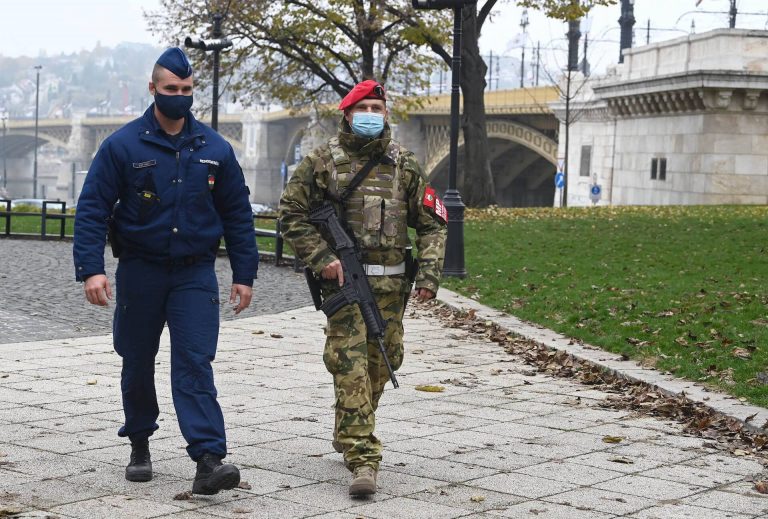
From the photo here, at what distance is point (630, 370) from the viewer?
9008 millimetres

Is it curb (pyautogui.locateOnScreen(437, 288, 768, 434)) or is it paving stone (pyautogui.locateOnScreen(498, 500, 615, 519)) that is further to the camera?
curb (pyautogui.locateOnScreen(437, 288, 768, 434))

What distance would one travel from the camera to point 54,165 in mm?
175375

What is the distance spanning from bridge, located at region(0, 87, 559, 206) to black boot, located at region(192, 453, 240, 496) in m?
26.8

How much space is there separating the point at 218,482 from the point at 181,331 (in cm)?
62

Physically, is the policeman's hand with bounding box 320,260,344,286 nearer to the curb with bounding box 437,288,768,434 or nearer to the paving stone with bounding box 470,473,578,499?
the paving stone with bounding box 470,473,578,499

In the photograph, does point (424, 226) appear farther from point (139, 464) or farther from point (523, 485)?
point (139, 464)

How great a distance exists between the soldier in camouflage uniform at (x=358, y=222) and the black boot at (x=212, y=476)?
599mm

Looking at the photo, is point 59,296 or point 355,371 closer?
point 355,371

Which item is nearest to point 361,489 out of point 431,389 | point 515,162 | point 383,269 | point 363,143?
point 383,269

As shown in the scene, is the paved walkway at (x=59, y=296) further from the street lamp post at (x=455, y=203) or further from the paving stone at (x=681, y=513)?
the paving stone at (x=681, y=513)

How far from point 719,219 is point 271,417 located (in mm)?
18069

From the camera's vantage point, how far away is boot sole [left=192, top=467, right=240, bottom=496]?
5.27 m

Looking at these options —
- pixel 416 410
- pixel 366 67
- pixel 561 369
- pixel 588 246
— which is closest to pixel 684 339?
pixel 561 369

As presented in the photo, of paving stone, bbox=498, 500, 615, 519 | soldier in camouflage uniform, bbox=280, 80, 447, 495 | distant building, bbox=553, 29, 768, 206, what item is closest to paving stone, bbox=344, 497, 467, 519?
paving stone, bbox=498, 500, 615, 519
